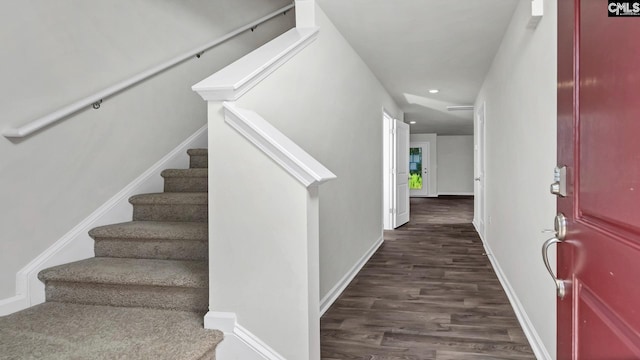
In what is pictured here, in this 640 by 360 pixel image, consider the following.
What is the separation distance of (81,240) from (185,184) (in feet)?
2.71

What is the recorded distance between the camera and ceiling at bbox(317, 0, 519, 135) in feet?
10.0

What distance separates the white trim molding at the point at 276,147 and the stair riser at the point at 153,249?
81 centimetres

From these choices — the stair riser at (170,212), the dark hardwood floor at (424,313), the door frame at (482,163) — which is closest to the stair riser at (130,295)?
the stair riser at (170,212)

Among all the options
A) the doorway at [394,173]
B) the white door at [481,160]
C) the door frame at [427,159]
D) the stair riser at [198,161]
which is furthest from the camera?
the door frame at [427,159]

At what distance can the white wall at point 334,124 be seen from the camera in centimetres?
253

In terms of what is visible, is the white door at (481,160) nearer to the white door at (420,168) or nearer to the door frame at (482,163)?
the door frame at (482,163)

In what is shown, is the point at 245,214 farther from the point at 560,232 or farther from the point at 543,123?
the point at 543,123

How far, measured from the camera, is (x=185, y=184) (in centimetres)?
312

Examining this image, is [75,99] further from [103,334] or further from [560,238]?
[560,238]

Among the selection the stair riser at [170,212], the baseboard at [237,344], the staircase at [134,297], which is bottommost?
the baseboard at [237,344]

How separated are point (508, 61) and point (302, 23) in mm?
1667

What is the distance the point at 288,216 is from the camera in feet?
5.93

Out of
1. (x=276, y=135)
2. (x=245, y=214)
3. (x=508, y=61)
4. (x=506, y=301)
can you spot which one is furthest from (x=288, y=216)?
(x=508, y=61)

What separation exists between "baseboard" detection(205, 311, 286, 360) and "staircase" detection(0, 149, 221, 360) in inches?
1.7
